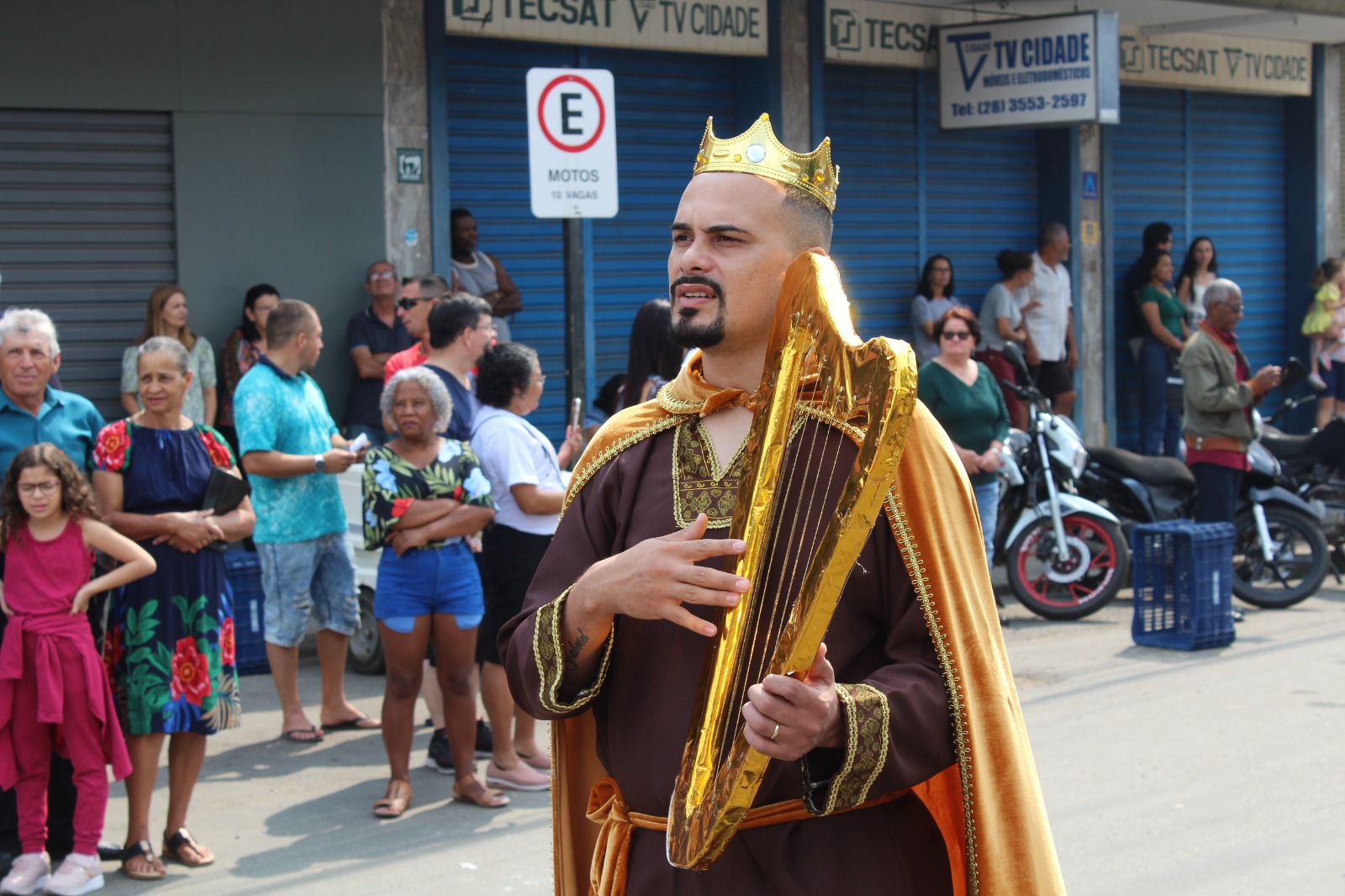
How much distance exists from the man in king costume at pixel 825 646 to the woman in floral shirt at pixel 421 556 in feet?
12.3

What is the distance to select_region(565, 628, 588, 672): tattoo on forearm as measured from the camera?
2453 millimetres

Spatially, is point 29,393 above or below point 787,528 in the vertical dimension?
above

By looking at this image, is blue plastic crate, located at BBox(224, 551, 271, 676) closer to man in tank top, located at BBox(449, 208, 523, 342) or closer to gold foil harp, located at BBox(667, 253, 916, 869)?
man in tank top, located at BBox(449, 208, 523, 342)

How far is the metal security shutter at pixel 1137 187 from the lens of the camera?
16.1m

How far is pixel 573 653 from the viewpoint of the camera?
247 cm

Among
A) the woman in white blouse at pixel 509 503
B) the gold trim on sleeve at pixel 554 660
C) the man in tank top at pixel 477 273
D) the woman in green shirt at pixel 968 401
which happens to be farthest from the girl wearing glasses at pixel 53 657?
the man in tank top at pixel 477 273

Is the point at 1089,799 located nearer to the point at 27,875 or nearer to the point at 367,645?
the point at 27,875

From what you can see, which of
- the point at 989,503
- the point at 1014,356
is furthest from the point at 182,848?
the point at 1014,356

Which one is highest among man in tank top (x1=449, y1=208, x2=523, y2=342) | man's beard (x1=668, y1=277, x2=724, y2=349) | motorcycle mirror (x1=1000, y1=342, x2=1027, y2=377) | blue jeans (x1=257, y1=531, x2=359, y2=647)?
man in tank top (x1=449, y1=208, x2=523, y2=342)

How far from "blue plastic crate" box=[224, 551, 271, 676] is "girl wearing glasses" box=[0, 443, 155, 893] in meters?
2.55

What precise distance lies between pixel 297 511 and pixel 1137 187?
11340mm

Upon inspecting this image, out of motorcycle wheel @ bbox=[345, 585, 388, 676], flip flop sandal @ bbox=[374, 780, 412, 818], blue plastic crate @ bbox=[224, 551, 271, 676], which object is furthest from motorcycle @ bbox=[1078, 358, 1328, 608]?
flip flop sandal @ bbox=[374, 780, 412, 818]

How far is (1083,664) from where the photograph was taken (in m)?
8.97

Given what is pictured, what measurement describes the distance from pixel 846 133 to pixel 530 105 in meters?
6.70
